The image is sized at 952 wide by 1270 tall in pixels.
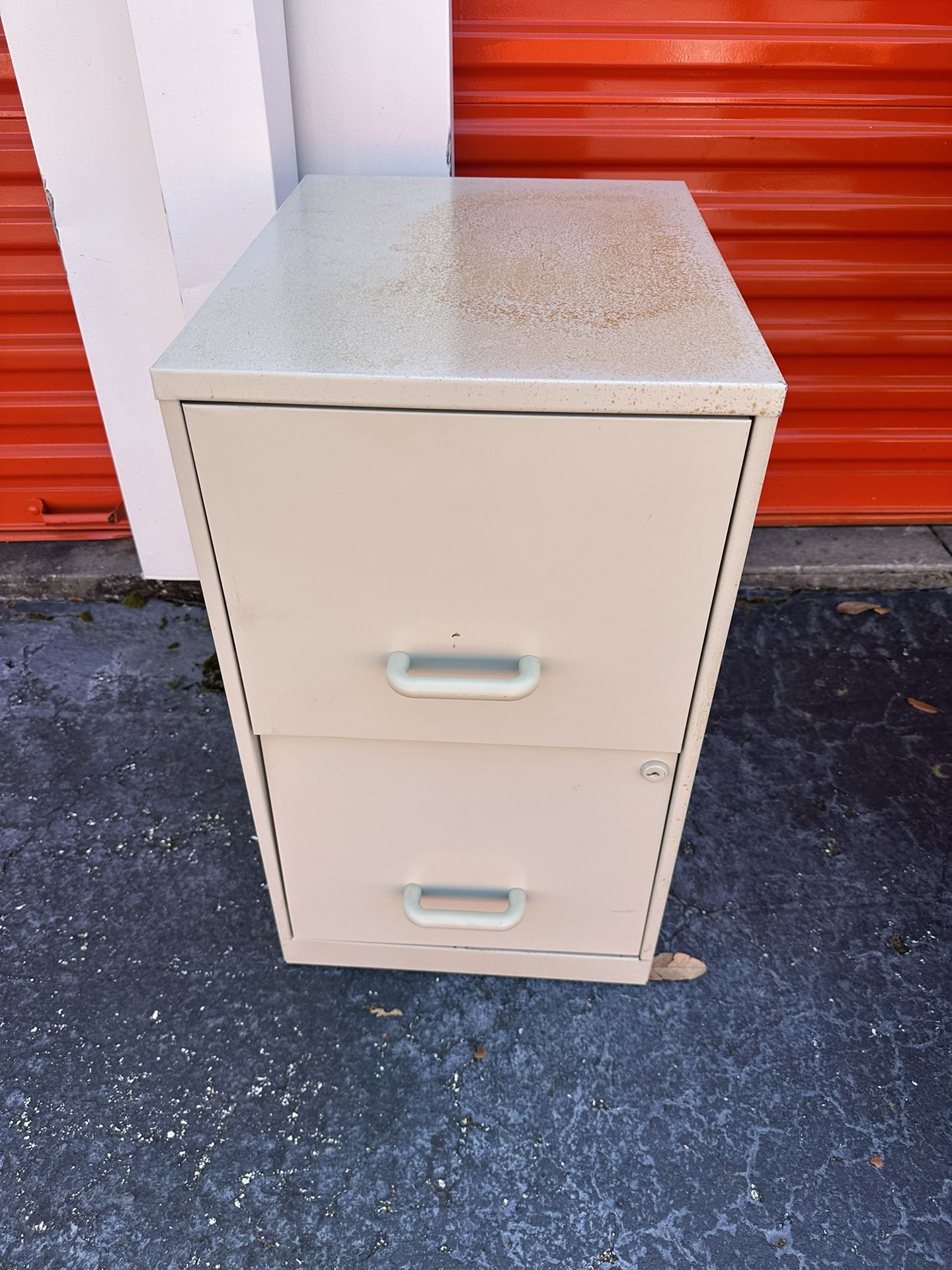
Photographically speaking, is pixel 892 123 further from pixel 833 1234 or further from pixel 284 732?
pixel 833 1234

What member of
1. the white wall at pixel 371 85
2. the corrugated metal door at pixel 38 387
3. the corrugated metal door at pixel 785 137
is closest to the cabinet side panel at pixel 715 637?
the white wall at pixel 371 85

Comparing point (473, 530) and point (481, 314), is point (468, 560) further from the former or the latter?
point (481, 314)

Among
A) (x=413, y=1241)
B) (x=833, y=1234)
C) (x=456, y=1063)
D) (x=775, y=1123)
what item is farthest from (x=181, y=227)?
(x=833, y=1234)

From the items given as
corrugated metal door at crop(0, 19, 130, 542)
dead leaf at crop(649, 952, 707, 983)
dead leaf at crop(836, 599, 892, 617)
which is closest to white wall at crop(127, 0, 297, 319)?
corrugated metal door at crop(0, 19, 130, 542)

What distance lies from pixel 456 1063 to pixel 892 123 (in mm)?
1983

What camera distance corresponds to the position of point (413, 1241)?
111 centimetres

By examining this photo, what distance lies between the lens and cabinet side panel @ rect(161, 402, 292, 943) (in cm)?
84

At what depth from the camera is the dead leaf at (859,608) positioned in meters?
2.18

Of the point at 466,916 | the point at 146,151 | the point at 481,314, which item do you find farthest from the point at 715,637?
the point at 146,151

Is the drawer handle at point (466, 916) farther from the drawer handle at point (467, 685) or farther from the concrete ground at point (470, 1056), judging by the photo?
the drawer handle at point (467, 685)

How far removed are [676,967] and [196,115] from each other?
1534 mm

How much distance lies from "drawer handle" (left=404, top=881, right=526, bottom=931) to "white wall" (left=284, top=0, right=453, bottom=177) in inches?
47.3

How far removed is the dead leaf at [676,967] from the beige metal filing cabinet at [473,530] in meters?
0.16

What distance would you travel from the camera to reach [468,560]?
34.9 inches
